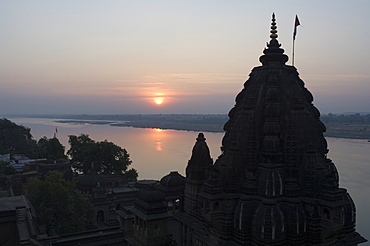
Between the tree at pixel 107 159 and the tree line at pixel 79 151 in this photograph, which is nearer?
the tree at pixel 107 159

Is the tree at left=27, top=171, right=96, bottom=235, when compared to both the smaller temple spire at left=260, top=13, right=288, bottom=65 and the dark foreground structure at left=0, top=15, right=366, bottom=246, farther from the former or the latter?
the smaller temple spire at left=260, top=13, right=288, bottom=65

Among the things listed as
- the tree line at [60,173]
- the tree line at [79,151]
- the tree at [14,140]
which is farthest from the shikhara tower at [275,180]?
the tree at [14,140]

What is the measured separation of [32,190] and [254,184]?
18890 millimetres

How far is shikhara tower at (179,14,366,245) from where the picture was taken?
1038 cm

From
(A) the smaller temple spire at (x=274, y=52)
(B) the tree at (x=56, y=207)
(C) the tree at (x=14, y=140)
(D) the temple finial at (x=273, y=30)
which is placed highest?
(D) the temple finial at (x=273, y=30)

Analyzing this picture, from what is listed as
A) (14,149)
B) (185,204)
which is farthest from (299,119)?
(14,149)

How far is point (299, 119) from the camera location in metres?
11.5

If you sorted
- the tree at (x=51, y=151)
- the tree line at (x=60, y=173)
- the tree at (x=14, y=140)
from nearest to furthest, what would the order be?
1. the tree line at (x=60, y=173)
2. the tree at (x=51, y=151)
3. the tree at (x=14, y=140)

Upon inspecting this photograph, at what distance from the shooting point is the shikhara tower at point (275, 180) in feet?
34.1

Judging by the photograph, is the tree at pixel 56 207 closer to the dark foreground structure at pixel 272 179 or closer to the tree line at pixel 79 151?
the dark foreground structure at pixel 272 179

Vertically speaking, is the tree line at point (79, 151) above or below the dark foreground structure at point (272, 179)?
below

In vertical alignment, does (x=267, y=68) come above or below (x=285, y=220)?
above

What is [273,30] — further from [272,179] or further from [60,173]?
[60,173]

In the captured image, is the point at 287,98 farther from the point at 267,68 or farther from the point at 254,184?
the point at 254,184
